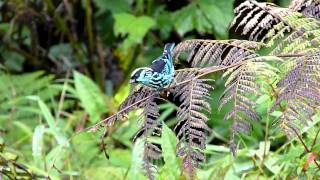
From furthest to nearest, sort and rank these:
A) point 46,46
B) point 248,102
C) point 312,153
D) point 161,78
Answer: point 46,46, point 312,153, point 161,78, point 248,102

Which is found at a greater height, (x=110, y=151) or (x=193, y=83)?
(x=193, y=83)

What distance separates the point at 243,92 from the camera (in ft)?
3.14

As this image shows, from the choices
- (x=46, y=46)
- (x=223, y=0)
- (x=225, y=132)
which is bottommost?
(x=225, y=132)

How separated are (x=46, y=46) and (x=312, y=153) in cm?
248

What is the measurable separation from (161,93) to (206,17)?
168 cm

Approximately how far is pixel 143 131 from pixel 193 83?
0.39 feet

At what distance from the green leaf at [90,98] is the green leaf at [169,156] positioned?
3.53 ft

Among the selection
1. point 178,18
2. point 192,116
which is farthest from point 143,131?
point 178,18

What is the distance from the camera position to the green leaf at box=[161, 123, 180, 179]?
137 cm

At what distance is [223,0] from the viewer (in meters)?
2.75

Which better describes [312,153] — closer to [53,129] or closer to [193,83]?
[193,83]

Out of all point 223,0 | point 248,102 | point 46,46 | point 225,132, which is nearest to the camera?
point 248,102

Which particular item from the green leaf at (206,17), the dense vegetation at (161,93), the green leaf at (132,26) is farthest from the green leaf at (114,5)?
the green leaf at (206,17)

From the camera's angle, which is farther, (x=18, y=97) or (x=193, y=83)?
(x=18, y=97)
